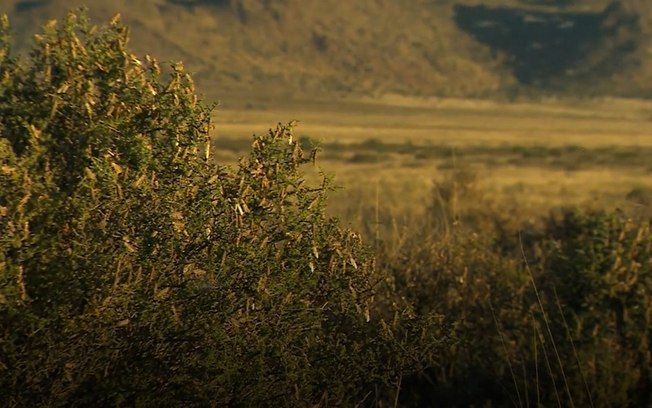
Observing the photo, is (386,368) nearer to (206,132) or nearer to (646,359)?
(206,132)

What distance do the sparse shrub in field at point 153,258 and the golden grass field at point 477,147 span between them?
8.03 ft

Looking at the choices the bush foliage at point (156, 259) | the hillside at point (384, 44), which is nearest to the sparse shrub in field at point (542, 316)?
the bush foliage at point (156, 259)

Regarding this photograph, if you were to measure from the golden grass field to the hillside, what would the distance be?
20.3 ft

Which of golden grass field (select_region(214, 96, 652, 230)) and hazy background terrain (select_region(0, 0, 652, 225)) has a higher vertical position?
hazy background terrain (select_region(0, 0, 652, 225))

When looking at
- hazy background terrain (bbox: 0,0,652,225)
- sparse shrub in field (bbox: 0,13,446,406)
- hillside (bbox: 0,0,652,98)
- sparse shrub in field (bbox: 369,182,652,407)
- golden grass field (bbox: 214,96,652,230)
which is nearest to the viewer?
sparse shrub in field (bbox: 0,13,446,406)

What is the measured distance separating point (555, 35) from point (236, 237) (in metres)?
103

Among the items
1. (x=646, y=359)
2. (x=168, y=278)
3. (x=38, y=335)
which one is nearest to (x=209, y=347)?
(x=168, y=278)

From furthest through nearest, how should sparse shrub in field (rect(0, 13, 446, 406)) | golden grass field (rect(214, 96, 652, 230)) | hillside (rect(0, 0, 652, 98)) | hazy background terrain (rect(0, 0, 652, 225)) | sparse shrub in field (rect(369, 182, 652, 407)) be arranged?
hillside (rect(0, 0, 652, 98)) → hazy background terrain (rect(0, 0, 652, 225)) → golden grass field (rect(214, 96, 652, 230)) → sparse shrub in field (rect(369, 182, 652, 407)) → sparse shrub in field (rect(0, 13, 446, 406))

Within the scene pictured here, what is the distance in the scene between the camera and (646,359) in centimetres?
960

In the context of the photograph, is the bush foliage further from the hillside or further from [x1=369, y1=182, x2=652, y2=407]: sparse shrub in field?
the hillside

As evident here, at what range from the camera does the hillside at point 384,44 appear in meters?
96.1

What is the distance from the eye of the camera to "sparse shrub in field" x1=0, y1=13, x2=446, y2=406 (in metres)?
5.46

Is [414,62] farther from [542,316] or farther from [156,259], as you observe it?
[156,259]

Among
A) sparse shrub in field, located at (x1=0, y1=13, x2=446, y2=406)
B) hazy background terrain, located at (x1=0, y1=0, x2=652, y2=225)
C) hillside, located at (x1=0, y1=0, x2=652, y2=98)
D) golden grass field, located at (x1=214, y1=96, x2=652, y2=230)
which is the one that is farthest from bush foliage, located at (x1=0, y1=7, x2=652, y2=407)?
hillside, located at (x1=0, y1=0, x2=652, y2=98)
